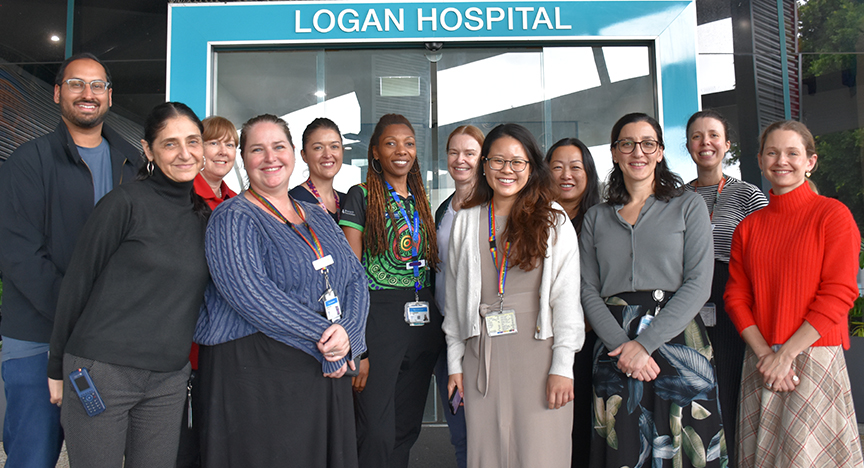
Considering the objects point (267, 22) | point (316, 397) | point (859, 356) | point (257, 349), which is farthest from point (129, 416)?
point (859, 356)

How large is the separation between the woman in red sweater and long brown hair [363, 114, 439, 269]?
4.79 feet

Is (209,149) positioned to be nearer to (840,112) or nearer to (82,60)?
(82,60)

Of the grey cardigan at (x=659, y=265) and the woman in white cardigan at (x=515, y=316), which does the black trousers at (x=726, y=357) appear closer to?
the grey cardigan at (x=659, y=265)

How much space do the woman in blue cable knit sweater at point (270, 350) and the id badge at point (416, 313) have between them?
45 cm

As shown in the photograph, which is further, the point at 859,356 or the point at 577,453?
the point at 859,356

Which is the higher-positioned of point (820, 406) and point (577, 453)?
point (820, 406)

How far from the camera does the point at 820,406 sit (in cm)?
215

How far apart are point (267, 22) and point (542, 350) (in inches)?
166

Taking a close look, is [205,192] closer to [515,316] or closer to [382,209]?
[382,209]

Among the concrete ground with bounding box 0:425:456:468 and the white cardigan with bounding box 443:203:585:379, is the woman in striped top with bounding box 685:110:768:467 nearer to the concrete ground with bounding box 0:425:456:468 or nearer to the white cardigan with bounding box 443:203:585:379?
the white cardigan with bounding box 443:203:585:379

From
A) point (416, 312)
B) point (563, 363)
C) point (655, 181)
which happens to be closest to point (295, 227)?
point (416, 312)

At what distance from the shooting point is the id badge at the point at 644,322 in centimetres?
219

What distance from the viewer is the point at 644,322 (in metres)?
2.19

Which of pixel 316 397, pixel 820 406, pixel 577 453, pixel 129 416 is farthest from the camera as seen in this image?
pixel 577 453
